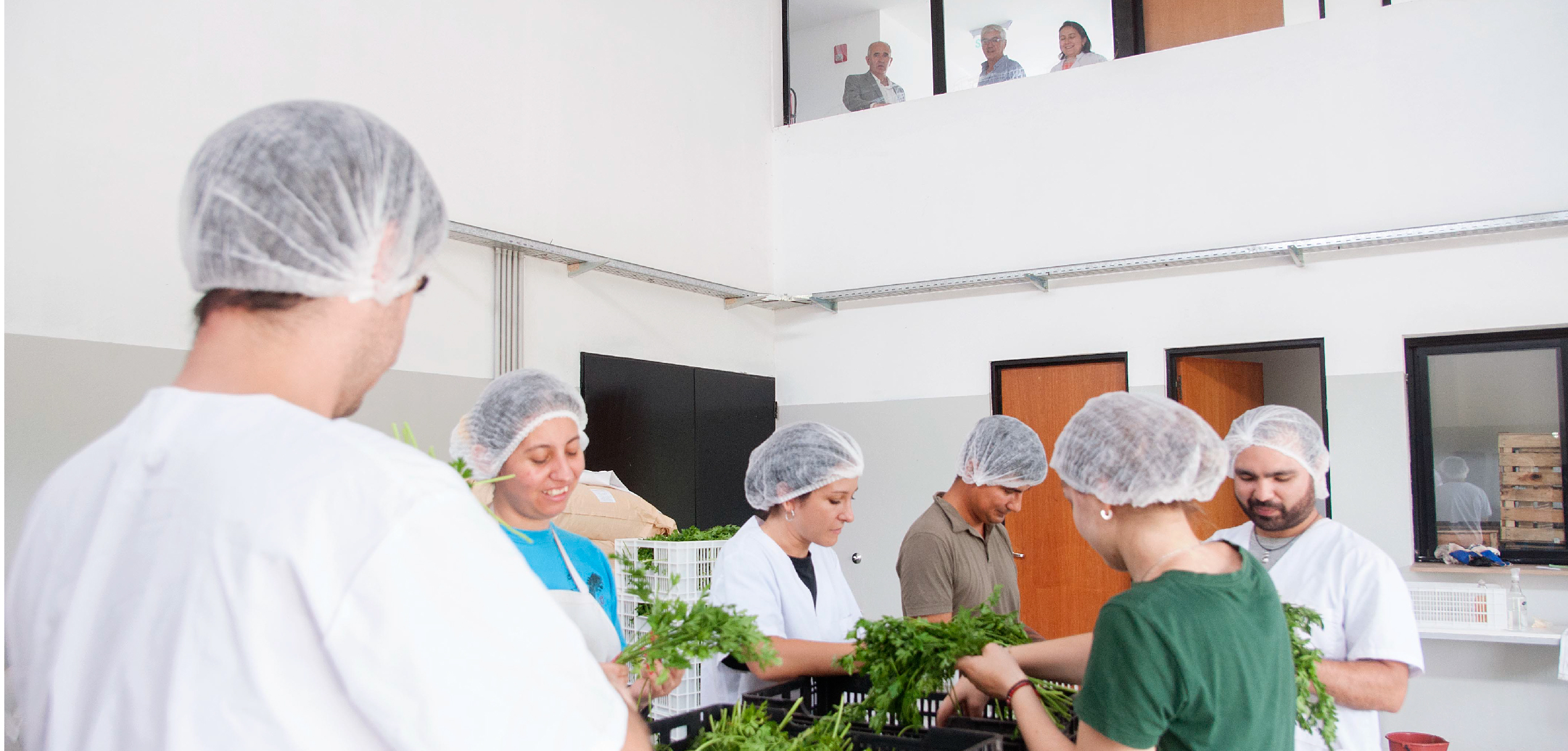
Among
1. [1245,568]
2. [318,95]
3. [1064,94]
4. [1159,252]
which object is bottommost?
[1245,568]

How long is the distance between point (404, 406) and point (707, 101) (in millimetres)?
3243

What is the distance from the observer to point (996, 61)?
22.2 ft

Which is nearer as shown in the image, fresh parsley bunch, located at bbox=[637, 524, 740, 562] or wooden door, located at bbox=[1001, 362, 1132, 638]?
fresh parsley bunch, located at bbox=[637, 524, 740, 562]

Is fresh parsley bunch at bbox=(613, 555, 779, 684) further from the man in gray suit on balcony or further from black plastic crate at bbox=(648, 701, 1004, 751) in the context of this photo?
the man in gray suit on balcony

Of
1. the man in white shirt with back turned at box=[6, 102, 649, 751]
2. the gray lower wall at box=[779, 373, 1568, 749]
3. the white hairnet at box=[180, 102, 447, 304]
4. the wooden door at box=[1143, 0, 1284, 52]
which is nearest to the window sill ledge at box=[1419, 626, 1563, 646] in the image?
the gray lower wall at box=[779, 373, 1568, 749]

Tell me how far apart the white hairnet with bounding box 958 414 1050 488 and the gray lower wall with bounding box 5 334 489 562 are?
2670 millimetres

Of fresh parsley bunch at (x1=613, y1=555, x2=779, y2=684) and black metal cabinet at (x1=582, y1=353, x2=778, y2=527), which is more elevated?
black metal cabinet at (x1=582, y1=353, x2=778, y2=527)

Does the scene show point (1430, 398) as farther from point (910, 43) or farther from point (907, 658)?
point (907, 658)

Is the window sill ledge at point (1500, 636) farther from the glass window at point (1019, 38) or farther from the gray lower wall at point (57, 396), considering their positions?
the gray lower wall at point (57, 396)

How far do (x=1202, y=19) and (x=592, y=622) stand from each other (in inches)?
225

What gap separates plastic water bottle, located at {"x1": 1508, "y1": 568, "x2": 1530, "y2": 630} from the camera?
15.1 feet

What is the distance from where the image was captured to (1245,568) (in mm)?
1604

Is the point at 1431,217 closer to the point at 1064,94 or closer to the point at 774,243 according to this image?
the point at 1064,94

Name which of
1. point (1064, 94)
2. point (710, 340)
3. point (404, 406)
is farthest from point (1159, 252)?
point (404, 406)
